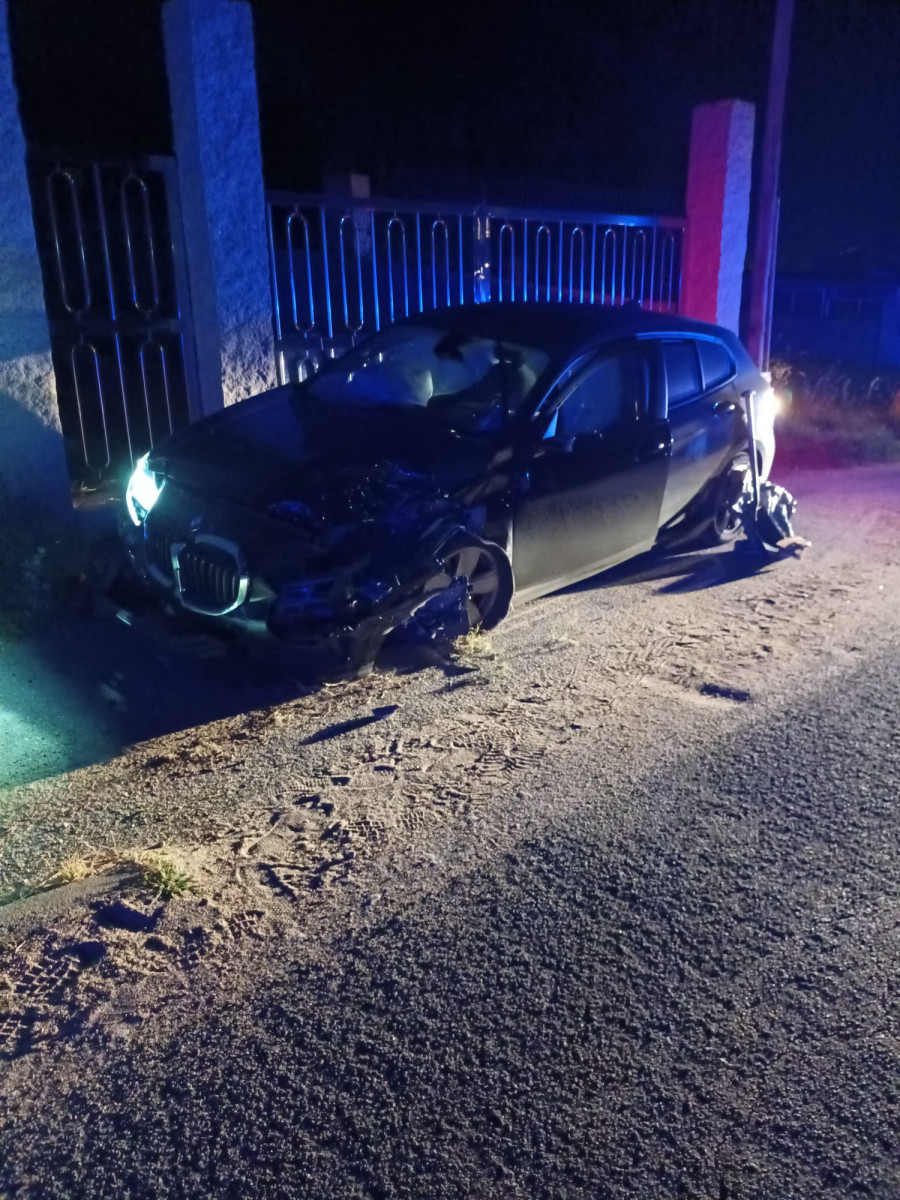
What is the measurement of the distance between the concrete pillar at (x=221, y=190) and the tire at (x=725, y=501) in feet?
11.5

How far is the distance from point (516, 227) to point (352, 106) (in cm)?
718

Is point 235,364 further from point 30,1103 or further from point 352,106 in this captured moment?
point 352,106

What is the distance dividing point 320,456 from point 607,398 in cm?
177

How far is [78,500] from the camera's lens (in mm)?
6809

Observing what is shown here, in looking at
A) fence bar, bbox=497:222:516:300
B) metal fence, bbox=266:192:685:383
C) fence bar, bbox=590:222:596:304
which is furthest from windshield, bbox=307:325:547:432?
fence bar, bbox=590:222:596:304

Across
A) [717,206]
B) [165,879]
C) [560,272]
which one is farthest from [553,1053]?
[717,206]

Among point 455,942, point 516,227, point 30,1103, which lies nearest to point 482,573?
point 455,942

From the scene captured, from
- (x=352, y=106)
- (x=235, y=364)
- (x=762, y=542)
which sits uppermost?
(x=352, y=106)

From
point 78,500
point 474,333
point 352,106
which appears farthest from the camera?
point 352,106

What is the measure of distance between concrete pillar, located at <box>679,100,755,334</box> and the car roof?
515 cm

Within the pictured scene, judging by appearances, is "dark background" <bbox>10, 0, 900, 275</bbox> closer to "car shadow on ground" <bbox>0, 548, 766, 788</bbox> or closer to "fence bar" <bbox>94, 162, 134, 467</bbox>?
"fence bar" <bbox>94, 162, 134, 467</bbox>

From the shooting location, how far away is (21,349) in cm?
604

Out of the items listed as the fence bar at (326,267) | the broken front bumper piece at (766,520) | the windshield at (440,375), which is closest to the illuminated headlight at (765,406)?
the broken front bumper piece at (766,520)

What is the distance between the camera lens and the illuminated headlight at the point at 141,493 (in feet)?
16.9
